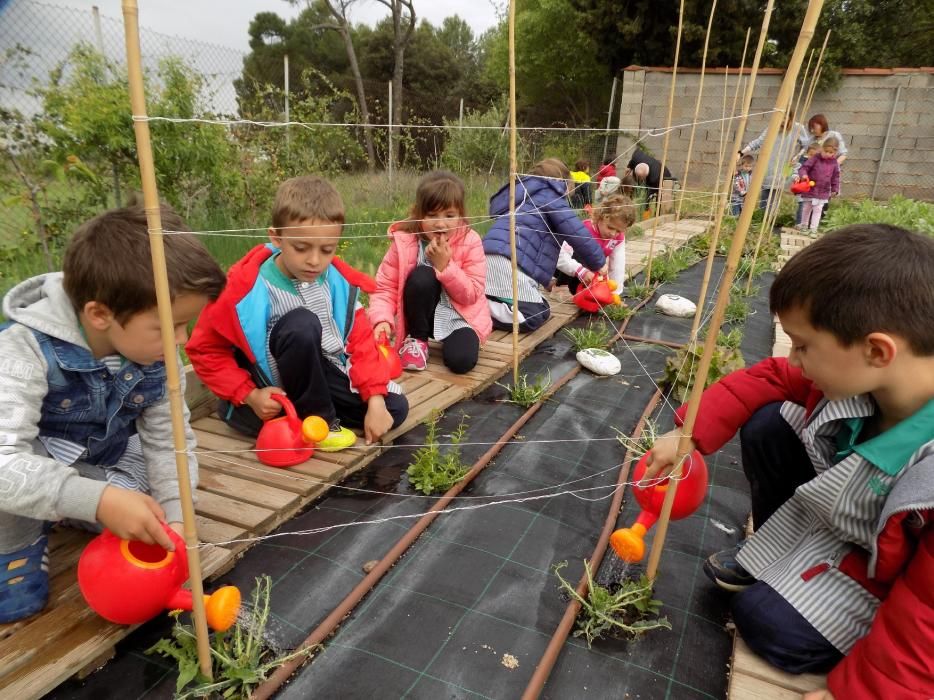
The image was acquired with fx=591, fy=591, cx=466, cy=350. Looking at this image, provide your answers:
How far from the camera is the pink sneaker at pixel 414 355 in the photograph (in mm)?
2928

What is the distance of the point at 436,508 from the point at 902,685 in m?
1.15

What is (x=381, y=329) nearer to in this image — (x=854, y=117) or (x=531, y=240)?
(x=531, y=240)

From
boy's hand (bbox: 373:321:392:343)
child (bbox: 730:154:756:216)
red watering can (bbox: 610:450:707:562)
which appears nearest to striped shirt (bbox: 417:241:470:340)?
boy's hand (bbox: 373:321:392:343)

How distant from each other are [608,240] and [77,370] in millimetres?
3519

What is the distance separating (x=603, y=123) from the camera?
20.3 m

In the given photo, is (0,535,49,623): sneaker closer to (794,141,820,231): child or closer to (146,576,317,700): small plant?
(146,576,317,700): small plant

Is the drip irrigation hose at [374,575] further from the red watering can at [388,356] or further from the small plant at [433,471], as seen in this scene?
the red watering can at [388,356]

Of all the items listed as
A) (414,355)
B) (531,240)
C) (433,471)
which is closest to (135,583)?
(433,471)

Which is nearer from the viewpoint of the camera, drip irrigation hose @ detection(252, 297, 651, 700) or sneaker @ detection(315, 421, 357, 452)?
drip irrigation hose @ detection(252, 297, 651, 700)

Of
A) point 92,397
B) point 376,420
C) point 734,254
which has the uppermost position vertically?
point 734,254

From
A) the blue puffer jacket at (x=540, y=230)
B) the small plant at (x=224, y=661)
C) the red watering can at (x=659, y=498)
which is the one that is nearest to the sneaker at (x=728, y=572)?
the red watering can at (x=659, y=498)

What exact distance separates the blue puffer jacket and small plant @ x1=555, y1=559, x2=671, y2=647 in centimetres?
238

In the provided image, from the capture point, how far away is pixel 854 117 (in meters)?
10.1

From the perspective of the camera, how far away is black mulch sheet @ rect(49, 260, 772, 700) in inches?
50.4
